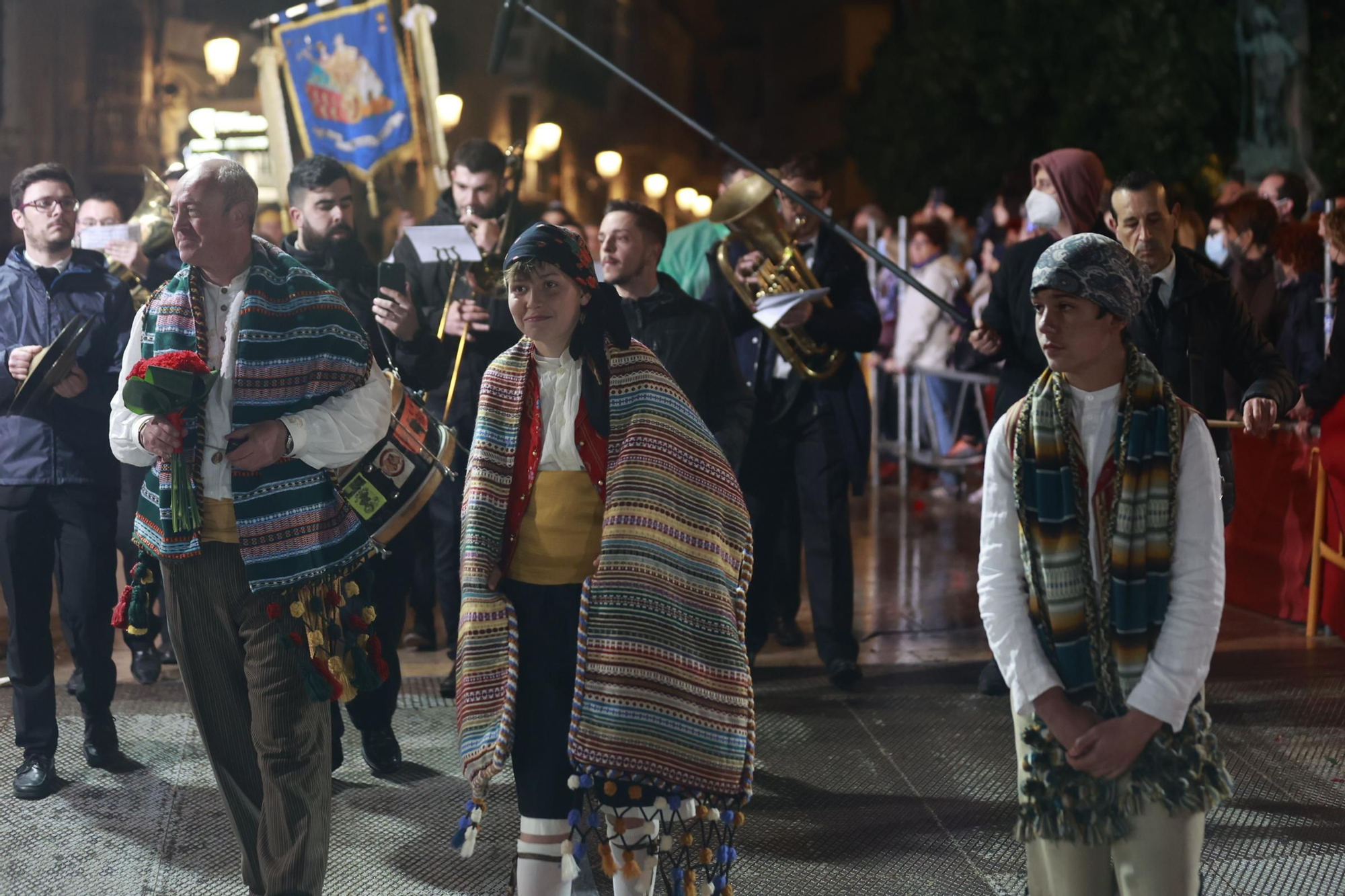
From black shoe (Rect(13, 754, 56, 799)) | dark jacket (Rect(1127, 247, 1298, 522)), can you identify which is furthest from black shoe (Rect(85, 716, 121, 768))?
dark jacket (Rect(1127, 247, 1298, 522))

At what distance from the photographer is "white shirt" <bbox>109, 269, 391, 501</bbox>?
3.96m

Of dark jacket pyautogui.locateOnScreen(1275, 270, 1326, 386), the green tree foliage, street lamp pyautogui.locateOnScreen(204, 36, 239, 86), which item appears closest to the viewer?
dark jacket pyautogui.locateOnScreen(1275, 270, 1326, 386)

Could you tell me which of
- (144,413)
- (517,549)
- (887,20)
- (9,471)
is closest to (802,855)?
(517,549)

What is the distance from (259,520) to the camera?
12.8ft

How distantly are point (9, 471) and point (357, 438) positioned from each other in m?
2.15

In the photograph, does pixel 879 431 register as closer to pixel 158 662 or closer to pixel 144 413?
pixel 158 662

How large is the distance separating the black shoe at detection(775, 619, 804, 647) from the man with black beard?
2319mm

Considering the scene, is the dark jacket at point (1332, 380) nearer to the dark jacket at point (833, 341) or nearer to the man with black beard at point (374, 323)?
the dark jacket at point (833, 341)

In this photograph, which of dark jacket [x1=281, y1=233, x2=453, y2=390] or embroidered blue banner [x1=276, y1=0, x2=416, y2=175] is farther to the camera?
embroidered blue banner [x1=276, y1=0, x2=416, y2=175]

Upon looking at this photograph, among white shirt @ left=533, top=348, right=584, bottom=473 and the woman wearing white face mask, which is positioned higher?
the woman wearing white face mask

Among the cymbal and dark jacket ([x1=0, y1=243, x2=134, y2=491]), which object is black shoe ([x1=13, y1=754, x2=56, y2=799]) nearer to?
dark jacket ([x1=0, y1=243, x2=134, y2=491])

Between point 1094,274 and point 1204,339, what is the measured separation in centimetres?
266

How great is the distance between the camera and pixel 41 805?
5.23m

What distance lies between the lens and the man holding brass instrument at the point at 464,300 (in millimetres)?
6410
